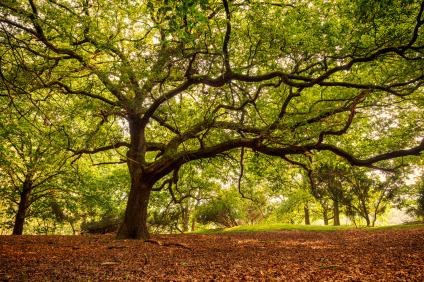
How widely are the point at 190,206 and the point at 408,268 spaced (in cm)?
3624

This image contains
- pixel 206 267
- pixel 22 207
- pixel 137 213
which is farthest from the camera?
pixel 22 207

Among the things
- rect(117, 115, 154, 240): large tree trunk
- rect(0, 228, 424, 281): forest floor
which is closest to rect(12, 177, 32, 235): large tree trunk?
rect(117, 115, 154, 240): large tree trunk

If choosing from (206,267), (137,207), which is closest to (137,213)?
(137,207)

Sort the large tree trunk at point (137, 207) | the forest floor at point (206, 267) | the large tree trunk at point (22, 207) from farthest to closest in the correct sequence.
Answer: the large tree trunk at point (22, 207) → the large tree trunk at point (137, 207) → the forest floor at point (206, 267)

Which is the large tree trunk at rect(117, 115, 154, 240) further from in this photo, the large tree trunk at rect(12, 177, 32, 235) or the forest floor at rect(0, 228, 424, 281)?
the large tree trunk at rect(12, 177, 32, 235)

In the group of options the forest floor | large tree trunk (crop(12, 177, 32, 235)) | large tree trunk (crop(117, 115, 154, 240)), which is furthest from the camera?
large tree trunk (crop(12, 177, 32, 235))

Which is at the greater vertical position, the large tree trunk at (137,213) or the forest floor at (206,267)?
the large tree trunk at (137,213)

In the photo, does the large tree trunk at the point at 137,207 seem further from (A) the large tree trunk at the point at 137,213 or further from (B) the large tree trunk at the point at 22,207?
(B) the large tree trunk at the point at 22,207

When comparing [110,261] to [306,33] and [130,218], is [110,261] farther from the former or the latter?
[306,33]

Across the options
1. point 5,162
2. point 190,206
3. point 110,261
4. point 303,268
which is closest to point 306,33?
point 303,268

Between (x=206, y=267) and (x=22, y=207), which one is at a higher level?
(x=22, y=207)

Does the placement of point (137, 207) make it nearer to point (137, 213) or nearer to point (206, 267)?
point (137, 213)

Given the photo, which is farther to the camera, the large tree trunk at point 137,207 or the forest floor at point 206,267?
the large tree trunk at point 137,207

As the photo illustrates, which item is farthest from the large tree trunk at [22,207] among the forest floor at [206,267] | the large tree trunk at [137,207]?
the forest floor at [206,267]
